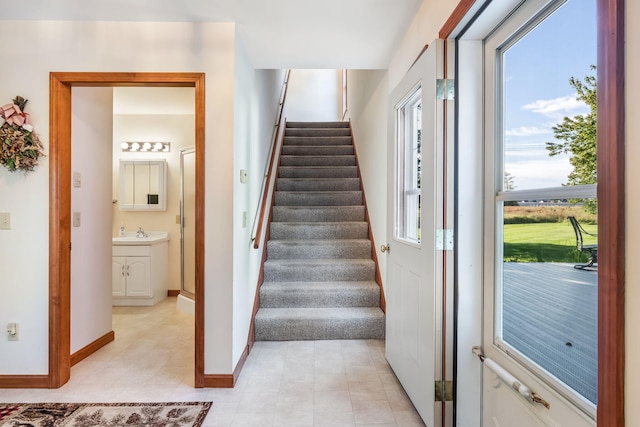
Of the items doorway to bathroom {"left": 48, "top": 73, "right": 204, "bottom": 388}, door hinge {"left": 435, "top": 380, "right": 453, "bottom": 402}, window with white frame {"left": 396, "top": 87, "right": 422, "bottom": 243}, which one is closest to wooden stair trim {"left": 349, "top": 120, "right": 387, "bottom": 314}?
window with white frame {"left": 396, "top": 87, "right": 422, "bottom": 243}

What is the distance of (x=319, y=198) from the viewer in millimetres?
4211

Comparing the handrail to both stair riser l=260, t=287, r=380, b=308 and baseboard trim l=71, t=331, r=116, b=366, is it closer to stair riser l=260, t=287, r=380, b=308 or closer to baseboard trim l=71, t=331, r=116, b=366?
stair riser l=260, t=287, r=380, b=308

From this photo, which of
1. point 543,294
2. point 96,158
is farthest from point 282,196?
point 543,294

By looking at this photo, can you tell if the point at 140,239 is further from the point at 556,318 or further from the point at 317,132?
the point at 556,318

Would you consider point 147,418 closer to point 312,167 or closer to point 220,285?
point 220,285

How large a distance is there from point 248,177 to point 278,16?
1.17m

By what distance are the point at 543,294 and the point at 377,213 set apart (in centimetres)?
220

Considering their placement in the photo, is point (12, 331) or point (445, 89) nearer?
point (445, 89)

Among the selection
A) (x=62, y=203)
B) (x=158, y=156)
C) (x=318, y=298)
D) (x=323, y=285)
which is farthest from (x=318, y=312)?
(x=158, y=156)

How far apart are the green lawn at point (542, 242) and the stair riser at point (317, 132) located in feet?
13.5

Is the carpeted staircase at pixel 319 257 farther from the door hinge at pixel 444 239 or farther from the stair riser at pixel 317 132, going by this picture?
the door hinge at pixel 444 239

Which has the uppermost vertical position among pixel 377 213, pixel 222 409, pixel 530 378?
pixel 377 213

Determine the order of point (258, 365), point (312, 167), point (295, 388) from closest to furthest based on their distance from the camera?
point (295, 388) → point (258, 365) → point (312, 167)

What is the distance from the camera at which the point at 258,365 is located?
2.49 m
